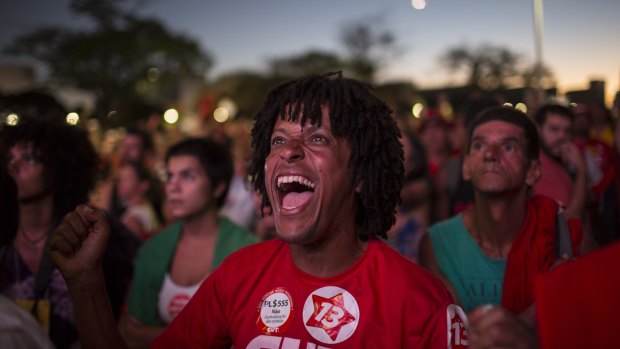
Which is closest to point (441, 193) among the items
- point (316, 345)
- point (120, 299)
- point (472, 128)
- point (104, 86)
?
point (472, 128)

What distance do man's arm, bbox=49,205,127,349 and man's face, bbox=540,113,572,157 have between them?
4.17 m

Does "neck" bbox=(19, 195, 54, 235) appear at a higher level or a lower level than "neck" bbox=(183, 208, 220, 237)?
higher

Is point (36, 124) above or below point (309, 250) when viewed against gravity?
above

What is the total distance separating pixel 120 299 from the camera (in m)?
3.36

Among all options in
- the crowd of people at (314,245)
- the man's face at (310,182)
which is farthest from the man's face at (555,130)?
the man's face at (310,182)

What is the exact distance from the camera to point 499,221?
336cm

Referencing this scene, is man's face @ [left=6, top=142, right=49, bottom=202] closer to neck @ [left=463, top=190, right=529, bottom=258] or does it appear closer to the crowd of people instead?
the crowd of people

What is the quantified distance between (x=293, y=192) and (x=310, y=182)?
4.4 inches

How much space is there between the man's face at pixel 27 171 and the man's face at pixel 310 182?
62.8 inches

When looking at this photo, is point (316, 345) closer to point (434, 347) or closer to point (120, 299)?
point (434, 347)

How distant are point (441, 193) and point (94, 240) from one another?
493 cm

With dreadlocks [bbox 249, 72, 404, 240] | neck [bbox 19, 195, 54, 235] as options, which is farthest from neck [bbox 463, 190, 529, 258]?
neck [bbox 19, 195, 54, 235]

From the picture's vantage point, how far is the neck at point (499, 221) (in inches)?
132

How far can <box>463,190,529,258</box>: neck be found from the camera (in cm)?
335
